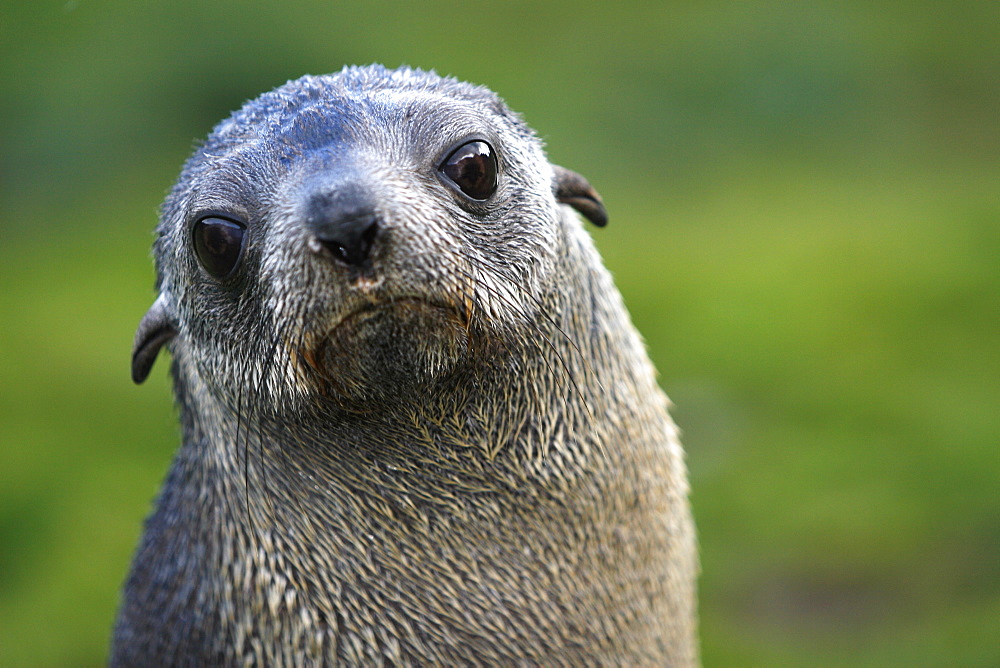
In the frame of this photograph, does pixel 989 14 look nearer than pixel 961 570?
No

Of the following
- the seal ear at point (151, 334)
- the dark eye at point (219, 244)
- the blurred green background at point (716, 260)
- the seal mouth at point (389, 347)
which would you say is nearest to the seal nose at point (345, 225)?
the seal mouth at point (389, 347)

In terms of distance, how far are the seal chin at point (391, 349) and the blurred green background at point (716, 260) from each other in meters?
5.46

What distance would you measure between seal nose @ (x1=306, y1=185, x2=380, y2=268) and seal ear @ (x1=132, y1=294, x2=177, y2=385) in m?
1.29

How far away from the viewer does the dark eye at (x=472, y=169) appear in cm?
322

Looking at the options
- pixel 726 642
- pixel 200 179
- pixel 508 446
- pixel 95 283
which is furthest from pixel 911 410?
pixel 95 283

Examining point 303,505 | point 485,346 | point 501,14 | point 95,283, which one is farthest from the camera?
point 501,14

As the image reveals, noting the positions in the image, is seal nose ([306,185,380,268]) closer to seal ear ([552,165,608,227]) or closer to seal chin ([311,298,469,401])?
seal chin ([311,298,469,401])

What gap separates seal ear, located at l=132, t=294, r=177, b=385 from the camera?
3910mm

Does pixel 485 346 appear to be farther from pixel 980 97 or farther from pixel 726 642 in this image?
pixel 980 97

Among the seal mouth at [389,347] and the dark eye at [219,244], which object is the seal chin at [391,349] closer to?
the seal mouth at [389,347]

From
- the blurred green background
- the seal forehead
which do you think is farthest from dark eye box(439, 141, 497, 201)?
the blurred green background

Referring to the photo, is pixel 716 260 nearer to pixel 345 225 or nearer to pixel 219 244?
pixel 219 244

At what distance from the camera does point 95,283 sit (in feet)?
44.5

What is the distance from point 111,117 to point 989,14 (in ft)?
50.3
